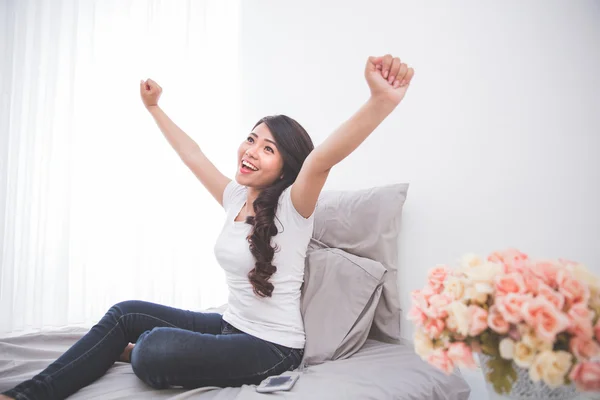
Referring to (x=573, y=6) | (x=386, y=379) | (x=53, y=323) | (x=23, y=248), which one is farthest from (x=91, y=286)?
(x=573, y=6)

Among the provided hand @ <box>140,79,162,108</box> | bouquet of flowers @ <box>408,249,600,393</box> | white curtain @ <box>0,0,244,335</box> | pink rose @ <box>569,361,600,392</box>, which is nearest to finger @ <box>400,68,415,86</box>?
bouquet of flowers @ <box>408,249,600,393</box>

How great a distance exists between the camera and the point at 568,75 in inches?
44.2

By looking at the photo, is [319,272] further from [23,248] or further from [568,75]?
[23,248]

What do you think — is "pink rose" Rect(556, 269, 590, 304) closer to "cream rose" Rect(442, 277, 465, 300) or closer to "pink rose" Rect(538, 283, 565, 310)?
"pink rose" Rect(538, 283, 565, 310)

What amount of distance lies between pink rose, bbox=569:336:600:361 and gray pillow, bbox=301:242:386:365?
30.2 inches

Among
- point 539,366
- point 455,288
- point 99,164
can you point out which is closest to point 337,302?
point 455,288

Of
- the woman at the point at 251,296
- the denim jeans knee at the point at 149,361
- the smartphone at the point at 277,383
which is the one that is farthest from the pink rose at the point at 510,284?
the denim jeans knee at the point at 149,361

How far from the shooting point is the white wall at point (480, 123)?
1.10m

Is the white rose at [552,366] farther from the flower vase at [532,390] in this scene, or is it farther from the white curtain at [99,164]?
the white curtain at [99,164]

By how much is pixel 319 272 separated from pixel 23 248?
6.88ft

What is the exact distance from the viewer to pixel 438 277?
2.34 feet

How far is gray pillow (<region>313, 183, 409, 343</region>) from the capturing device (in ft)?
4.56

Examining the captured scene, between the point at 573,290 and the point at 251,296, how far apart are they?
0.90 meters

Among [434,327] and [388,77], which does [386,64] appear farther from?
[434,327]
